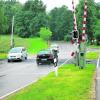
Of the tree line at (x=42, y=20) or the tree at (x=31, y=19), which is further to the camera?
the tree at (x=31, y=19)

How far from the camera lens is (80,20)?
128500 millimetres

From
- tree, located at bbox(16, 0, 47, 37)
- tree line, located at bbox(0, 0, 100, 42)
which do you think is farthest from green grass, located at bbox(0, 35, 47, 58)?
tree, located at bbox(16, 0, 47, 37)

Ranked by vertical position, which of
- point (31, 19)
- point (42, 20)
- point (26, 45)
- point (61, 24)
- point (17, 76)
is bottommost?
point (26, 45)

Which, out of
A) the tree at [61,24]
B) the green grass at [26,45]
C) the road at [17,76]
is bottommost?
the green grass at [26,45]

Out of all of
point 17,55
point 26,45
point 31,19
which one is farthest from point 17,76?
point 31,19

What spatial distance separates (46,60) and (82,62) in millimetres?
13554

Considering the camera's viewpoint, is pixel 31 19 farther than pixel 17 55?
Yes

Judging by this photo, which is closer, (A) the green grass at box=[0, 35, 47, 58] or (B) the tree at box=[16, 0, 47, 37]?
(A) the green grass at box=[0, 35, 47, 58]

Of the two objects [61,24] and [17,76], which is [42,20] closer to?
[61,24]

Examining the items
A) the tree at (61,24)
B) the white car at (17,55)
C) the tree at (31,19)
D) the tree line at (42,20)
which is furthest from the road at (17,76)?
the tree at (61,24)

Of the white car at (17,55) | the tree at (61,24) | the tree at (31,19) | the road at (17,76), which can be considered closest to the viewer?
the road at (17,76)

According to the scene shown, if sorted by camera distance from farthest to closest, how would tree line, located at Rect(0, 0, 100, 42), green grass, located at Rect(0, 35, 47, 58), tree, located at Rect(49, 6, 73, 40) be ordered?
tree, located at Rect(49, 6, 73, 40) < tree line, located at Rect(0, 0, 100, 42) < green grass, located at Rect(0, 35, 47, 58)

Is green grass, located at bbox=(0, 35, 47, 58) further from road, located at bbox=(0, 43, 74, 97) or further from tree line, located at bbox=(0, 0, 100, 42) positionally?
road, located at bbox=(0, 43, 74, 97)

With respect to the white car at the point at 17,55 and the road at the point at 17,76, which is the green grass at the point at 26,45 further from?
the road at the point at 17,76
